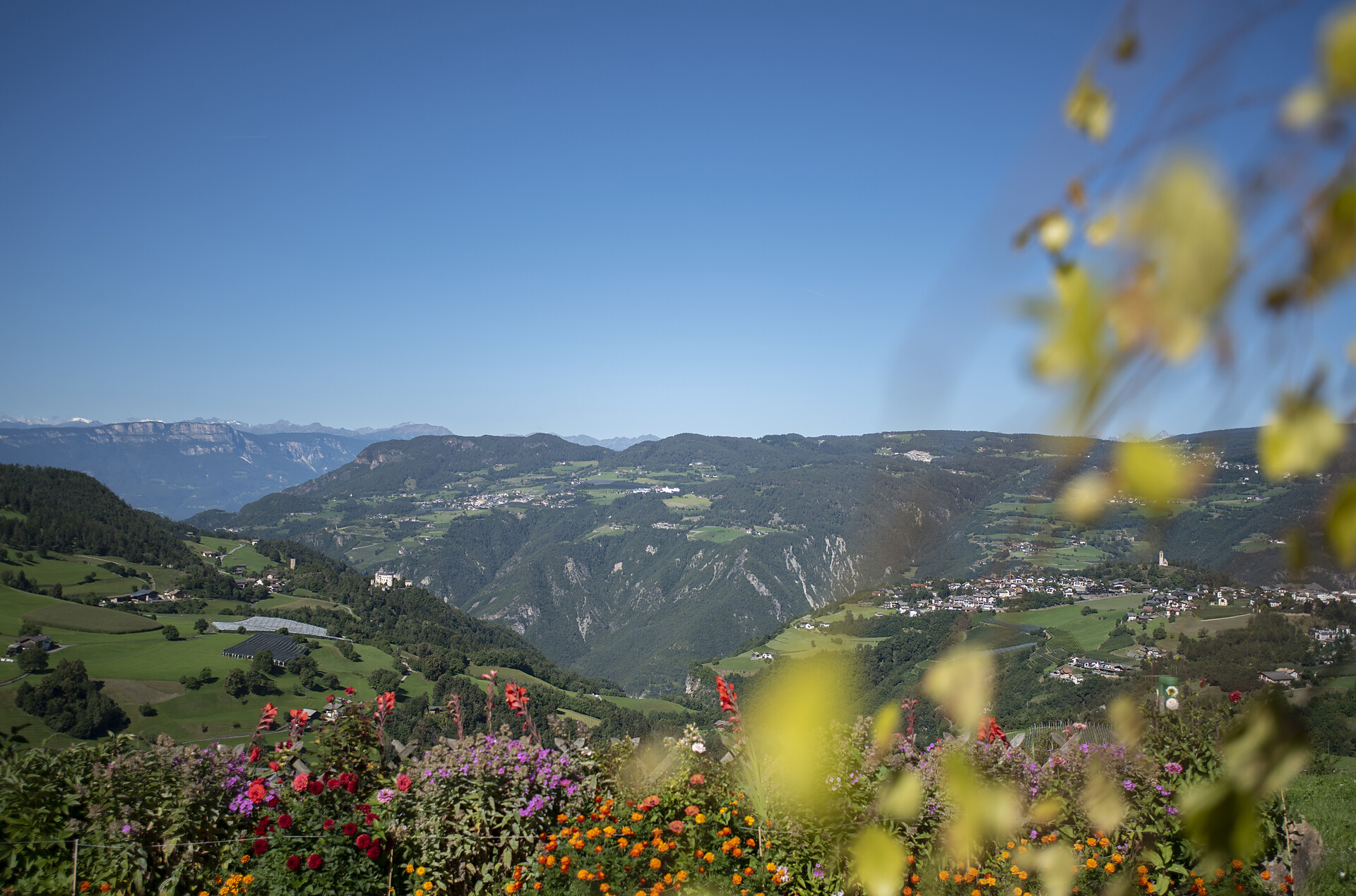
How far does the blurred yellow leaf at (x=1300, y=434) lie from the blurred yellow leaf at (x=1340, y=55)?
0.21 metres

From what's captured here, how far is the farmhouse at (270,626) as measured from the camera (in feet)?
199

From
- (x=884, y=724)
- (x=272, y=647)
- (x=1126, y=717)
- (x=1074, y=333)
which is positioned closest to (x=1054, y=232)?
(x=1074, y=333)

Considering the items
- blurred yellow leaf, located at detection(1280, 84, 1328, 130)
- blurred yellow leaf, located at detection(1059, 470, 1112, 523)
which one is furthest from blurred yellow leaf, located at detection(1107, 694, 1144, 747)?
blurred yellow leaf, located at detection(1280, 84, 1328, 130)

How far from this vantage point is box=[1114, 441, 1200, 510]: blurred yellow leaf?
598 millimetres

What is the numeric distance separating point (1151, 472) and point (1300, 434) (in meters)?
0.10

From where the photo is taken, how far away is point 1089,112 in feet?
2.09

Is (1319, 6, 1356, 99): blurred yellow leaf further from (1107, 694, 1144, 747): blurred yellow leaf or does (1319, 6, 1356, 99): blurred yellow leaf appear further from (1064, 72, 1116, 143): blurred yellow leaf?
(1107, 694, 1144, 747): blurred yellow leaf

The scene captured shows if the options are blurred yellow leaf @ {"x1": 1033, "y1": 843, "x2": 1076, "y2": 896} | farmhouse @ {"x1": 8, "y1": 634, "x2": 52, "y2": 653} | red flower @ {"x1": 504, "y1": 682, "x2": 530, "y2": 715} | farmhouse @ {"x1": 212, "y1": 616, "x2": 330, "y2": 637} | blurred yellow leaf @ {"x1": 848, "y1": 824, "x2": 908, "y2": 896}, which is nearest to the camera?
blurred yellow leaf @ {"x1": 848, "y1": 824, "x2": 908, "y2": 896}

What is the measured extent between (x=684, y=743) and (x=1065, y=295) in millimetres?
5069

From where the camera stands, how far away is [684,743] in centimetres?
508

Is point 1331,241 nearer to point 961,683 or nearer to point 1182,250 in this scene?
point 1182,250

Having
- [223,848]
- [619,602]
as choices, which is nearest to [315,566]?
[619,602]

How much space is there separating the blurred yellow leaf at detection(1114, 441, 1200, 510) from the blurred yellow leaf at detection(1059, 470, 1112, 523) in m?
0.05

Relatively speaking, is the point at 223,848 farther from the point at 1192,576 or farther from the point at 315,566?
the point at 315,566
